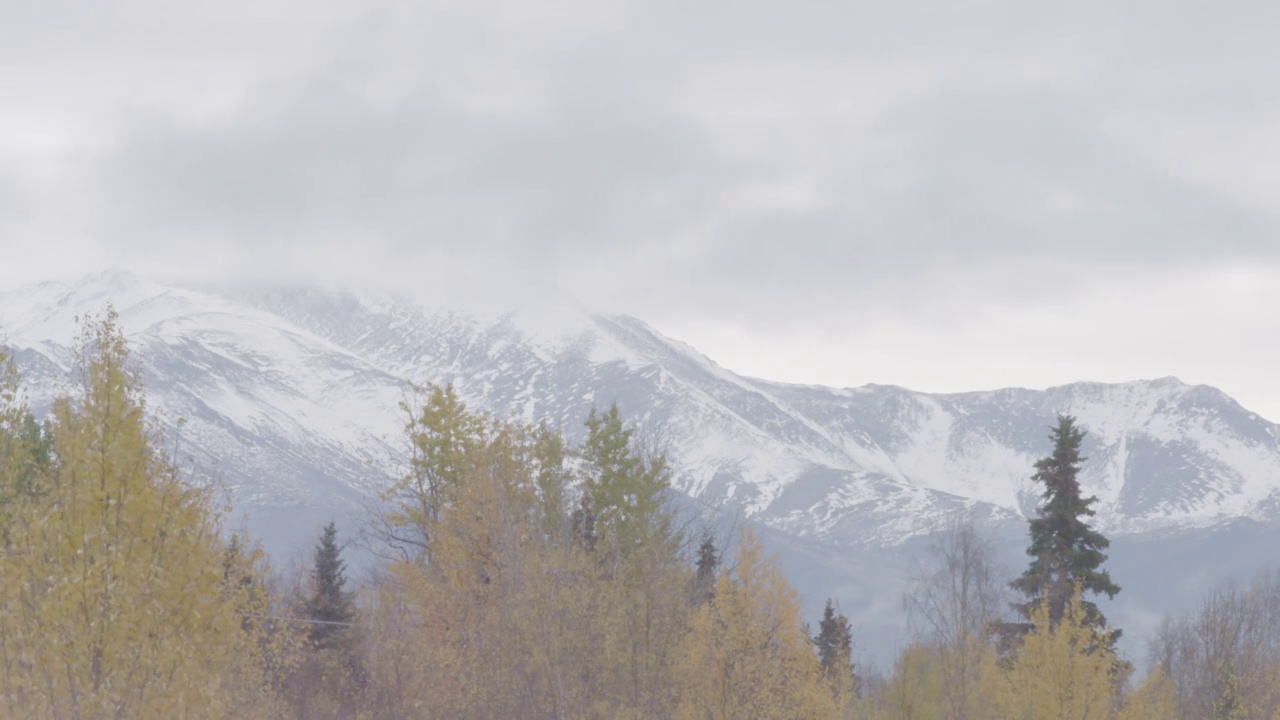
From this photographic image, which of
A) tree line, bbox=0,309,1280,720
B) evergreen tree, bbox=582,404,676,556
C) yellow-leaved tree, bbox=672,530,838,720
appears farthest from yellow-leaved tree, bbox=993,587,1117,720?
evergreen tree, bbox=582,404,676,556

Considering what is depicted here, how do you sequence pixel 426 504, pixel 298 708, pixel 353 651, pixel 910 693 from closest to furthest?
pixel 426 504 < pixel 298 708 < pixel 353 651 < pixel 910 693

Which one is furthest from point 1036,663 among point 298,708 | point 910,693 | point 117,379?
point 117,379

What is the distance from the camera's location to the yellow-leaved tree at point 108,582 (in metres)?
16.8

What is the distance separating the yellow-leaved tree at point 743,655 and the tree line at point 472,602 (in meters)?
0.07

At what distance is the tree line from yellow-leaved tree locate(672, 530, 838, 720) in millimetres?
66

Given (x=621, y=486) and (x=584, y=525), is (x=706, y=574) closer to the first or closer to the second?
(x=621, y=486)

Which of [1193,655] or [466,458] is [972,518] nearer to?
[1193,655]

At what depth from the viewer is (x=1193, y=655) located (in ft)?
248

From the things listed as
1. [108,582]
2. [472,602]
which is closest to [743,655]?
[472,602]

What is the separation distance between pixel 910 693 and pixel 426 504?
93.2 feet

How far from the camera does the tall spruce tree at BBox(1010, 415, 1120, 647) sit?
142 feet

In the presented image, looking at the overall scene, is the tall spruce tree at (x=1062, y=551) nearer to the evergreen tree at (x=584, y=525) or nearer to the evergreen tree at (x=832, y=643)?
the evergreen tree at (x=584, y=525)

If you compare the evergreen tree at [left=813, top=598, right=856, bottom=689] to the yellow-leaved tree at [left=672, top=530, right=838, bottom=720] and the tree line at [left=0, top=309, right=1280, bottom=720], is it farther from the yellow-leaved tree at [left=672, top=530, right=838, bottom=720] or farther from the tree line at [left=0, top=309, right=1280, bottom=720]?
the yellow-leaved tree at [left=672, top=530, right=838, bottom=720]

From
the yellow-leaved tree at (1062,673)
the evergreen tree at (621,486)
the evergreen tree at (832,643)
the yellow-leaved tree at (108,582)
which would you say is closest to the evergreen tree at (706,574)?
the evergreen tree at (621,486)
